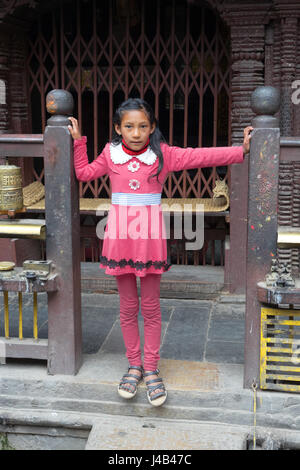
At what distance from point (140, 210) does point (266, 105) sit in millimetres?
963

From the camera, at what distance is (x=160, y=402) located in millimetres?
3418

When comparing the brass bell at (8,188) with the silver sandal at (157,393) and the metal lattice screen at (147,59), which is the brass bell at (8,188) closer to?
the silver sandal at (157,393)

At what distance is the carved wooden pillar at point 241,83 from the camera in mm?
5062

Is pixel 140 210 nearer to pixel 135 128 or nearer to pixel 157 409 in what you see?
pixel 135 128

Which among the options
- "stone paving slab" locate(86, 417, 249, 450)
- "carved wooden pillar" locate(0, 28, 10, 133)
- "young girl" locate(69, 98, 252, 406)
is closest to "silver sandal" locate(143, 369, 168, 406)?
"young girl" locate(69, 98, 252, 406)

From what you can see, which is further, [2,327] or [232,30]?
[232,30]

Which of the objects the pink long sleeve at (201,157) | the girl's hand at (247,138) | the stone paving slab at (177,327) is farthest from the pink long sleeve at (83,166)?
the stone paving slab at (177,327)

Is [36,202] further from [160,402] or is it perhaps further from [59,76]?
[160,402]

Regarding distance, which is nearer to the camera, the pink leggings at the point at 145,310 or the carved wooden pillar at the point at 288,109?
the pink leggings at the point at 145,310

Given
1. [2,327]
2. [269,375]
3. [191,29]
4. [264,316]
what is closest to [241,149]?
[264,316]

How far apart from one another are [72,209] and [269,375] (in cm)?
163

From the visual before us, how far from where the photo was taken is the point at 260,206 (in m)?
3.36

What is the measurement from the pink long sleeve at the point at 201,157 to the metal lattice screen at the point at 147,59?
8.33 ft

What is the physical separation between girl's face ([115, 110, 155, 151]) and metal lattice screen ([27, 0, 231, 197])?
2666mm
